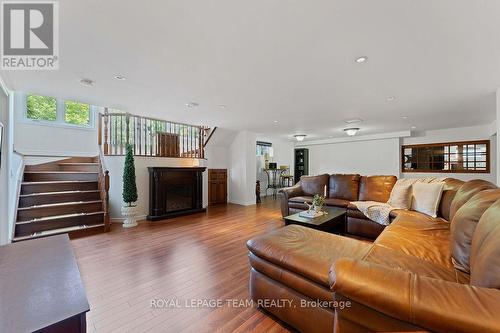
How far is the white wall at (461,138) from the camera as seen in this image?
5.92 m

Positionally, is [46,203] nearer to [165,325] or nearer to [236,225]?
[236,225]

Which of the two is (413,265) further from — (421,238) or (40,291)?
(40,291)

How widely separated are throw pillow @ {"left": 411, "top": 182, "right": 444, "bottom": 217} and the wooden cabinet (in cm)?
490

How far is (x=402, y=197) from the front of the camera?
10.8ft

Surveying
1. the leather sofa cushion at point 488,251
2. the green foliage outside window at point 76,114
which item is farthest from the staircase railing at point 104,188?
the leather sofa cushion at point 488,251

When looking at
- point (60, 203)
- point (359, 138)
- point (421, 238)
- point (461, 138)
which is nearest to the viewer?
point (421, 238)

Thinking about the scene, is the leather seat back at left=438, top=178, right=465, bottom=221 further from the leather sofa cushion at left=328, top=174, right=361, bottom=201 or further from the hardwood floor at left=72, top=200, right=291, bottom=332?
the hardwood floor at left=72, top=200, right=291, bottom=332

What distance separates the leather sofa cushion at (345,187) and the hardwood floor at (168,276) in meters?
1.57

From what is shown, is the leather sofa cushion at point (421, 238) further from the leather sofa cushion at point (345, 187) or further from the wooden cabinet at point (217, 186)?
the wooden cabinet at point (217, 186)

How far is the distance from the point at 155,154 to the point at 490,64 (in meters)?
5.71

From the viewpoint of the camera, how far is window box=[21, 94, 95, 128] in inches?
187

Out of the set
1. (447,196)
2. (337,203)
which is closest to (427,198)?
(447,196)

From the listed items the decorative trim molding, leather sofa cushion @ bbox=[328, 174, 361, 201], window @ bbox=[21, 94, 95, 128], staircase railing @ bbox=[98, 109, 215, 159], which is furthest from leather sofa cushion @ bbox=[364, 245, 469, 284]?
the decorative trim molding

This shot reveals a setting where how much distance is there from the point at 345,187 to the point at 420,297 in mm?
3776
